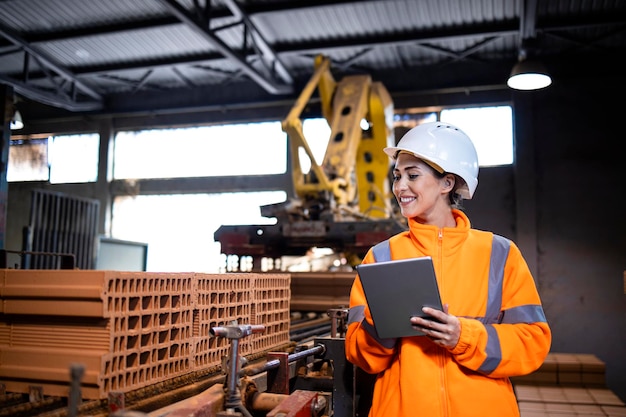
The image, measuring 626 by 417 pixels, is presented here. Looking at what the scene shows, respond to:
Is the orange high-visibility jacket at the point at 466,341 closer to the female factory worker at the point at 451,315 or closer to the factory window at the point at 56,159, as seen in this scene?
the female factory worker at the point at 451,315

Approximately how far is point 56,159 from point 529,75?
11612 mm

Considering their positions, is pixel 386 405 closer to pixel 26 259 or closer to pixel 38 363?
pixel 38 363

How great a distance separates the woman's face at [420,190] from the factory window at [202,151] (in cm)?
1026

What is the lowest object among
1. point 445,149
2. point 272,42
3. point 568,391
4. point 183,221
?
point 568,391

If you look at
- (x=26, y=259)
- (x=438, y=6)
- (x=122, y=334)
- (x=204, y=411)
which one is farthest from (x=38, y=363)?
(x=438, y=6)

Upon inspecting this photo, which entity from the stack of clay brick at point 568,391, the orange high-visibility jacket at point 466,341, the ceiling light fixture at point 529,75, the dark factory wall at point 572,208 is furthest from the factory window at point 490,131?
the orange high-visibility jacket at point 466,341

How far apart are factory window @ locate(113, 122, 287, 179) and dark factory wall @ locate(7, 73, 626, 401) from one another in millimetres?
4698

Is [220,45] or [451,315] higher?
[220,45]

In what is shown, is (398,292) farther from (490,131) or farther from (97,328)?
(490,131)

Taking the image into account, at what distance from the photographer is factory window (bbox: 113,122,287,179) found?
12.6 metres

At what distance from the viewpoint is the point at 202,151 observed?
516 inches

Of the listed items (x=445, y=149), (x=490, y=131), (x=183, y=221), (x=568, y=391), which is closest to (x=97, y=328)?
(x=445, y=149)

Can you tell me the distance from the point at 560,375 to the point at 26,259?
843cm

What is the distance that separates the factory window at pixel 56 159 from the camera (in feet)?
45.1
